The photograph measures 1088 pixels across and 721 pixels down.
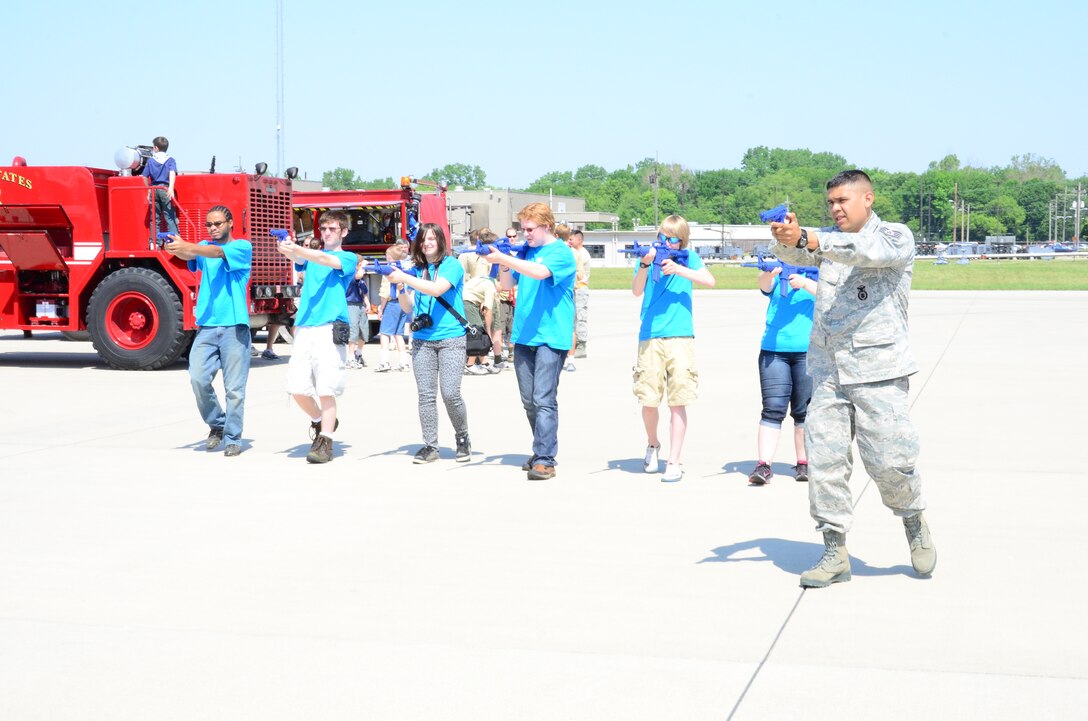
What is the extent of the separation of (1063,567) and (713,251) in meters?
119

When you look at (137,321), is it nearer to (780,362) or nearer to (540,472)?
(540,472)

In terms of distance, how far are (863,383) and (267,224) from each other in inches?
512

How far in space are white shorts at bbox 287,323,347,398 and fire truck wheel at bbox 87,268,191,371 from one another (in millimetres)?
7194

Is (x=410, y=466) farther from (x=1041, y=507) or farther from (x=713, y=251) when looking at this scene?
(x=713, y=251)

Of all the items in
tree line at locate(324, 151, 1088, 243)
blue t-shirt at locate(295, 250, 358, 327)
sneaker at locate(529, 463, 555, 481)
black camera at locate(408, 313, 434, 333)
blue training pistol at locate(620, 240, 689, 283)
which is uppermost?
tree line at locate(324, 151, 1088, 243)

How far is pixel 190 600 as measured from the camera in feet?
17.5

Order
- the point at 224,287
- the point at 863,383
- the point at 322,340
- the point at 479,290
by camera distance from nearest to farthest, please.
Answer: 1. the point at 863,383
2. the point at 322,340
3. the point at 224,287
4. the point at 479,290

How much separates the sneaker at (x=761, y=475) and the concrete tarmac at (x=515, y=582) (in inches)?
7.8

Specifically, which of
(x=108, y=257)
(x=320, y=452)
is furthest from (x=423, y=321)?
(x=108, y=257)

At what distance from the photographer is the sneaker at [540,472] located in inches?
318

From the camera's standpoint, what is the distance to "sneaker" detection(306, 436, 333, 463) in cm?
875

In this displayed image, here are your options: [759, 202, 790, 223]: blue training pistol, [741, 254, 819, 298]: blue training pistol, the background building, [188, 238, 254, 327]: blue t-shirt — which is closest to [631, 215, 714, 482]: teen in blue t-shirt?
[741, 254, 819, 298]: blue training pistol

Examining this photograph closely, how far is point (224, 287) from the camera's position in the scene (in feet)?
30.3

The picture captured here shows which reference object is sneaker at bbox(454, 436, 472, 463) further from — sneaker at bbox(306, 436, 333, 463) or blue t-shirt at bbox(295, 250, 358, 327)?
blue t-shirt at bbox(295, 250, 358, 327)
